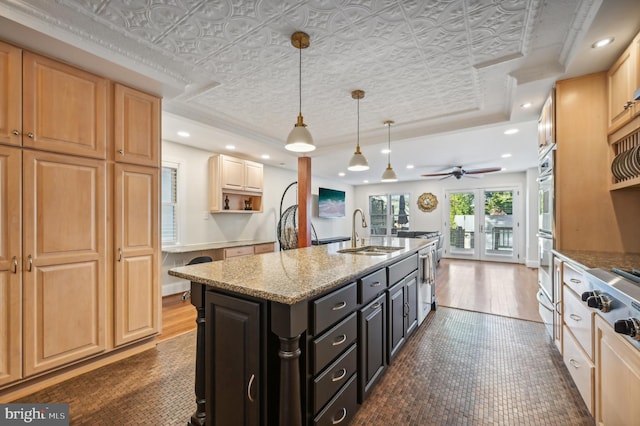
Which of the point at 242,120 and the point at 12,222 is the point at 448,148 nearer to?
the point at 242,120

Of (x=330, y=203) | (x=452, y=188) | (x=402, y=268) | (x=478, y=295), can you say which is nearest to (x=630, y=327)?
(x=402, y=268)

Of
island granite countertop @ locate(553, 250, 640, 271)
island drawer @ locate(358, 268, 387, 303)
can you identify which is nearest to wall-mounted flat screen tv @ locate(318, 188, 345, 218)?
island drawer @ locate(358, 268, 387, 303)

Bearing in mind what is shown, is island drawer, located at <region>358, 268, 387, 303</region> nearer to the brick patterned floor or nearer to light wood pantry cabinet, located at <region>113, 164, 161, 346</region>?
the brick patterned floor

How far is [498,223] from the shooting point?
759 cm

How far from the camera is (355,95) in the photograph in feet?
9.05

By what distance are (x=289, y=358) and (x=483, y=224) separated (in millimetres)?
8062

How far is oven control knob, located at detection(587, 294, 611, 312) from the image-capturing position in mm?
1192

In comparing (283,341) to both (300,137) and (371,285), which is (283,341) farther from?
(300,137)

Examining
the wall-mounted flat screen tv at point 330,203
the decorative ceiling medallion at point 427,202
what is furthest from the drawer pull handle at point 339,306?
the decorative ceiling medallion at point 427,202

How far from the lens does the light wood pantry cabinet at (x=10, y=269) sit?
1.75m

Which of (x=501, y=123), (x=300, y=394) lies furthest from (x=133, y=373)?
(x=501, y=123)

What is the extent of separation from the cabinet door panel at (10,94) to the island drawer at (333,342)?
2.28 metres

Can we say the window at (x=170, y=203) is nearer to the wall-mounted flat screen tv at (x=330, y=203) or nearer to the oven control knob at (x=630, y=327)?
the wall-mounted flat screen tv at (x=330, y=203)

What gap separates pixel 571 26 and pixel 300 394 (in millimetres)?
2627
